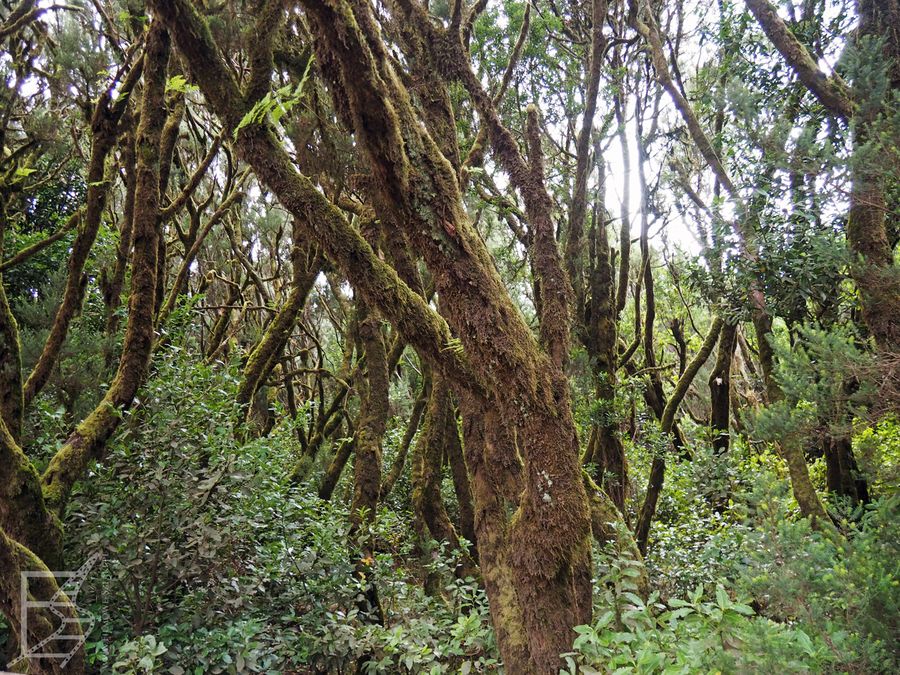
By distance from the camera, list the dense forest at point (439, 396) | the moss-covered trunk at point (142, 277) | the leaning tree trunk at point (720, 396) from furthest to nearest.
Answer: the leaning tree trunk at point (720, 396) < the moss-covered trunk at point (142, 277) < the dense forest at point (439, 396)

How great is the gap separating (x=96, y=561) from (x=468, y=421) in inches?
105

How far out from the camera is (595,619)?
12.0 feet

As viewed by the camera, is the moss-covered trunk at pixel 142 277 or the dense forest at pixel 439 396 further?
the moss-covered trunk at pixel 142 277

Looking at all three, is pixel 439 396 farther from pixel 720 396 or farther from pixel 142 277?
pixel 720 396

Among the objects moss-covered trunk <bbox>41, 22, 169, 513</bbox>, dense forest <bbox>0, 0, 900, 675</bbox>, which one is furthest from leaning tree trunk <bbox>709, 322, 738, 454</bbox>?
moss-covered trunk <bbox>41, 22, 169, 513</bbox>

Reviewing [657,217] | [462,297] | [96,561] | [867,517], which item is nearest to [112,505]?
[96,561]

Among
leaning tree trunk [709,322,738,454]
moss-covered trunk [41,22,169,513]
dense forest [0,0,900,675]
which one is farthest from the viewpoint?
leaning tree trunk [709,322,738,454]

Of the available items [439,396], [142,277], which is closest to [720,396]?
[439,396]

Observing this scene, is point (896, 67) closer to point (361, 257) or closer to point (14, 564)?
point (361, 257)

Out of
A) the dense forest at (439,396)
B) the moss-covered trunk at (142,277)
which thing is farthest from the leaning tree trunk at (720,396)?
the moss-covered trunk at (142,277)

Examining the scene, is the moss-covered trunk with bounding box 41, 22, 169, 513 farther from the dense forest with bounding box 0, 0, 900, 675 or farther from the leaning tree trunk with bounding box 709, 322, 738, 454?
the leaning tree trunk with bounding box 709, 322, 738, 454

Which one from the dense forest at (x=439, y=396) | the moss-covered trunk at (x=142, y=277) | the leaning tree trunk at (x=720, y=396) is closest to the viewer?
the dense forest at (x=439, y=396)

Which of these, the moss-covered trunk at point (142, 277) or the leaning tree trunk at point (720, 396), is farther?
the leaning tree trunk at point (720, 396)

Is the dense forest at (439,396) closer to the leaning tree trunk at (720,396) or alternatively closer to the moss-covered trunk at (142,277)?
the moss-covered trunk at (142,277)
